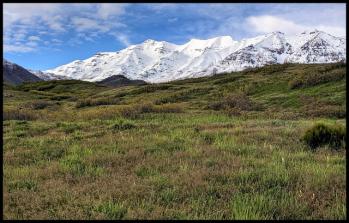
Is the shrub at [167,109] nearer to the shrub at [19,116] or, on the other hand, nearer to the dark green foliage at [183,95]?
the shrub at [19,116]

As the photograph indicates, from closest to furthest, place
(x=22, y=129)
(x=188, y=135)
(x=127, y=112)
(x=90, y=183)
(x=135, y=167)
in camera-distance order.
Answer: (x=90, y=183) < (x=135, y=167) < (x=188, y=135) < (x=22, y=129) < (x=127, y=112)

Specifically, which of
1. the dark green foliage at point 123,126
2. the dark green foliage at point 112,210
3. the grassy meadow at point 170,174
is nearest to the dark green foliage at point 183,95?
the dark green foliage at point 123,126

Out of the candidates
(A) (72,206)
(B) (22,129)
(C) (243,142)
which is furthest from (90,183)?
(B) (22,129)

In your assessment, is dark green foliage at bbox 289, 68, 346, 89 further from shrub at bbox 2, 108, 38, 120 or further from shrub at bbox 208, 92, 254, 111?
shrub at bbox 2, 108, 38, 120

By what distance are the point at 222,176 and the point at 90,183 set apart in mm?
2531

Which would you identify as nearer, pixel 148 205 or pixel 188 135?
pixel 148 205

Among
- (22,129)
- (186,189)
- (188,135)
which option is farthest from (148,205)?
(22,129)

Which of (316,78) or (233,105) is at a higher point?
(316,78)

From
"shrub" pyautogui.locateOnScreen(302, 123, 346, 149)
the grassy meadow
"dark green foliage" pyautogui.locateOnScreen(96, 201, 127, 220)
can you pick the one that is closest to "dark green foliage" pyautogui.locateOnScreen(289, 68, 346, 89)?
the grassy meadow

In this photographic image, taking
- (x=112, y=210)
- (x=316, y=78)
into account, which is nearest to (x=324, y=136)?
(x=112, y=210)

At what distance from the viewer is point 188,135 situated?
51.7 feet

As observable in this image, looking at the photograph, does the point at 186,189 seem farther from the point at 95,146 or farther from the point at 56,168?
the point at 95,146

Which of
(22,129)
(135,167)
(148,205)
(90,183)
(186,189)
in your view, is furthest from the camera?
(22,129)

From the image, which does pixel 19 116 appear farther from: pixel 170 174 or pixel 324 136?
pixel 170 174
